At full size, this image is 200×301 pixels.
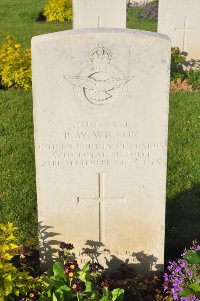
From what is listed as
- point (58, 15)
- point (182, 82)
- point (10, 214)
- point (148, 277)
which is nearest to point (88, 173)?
point (148, 277)

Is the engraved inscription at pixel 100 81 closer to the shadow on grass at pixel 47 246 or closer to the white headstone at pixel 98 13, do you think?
the shadow on grass at pixel 47 246

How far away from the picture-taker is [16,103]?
7.53m

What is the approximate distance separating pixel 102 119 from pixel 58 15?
40.0 feet

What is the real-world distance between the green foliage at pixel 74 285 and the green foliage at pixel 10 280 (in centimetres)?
13


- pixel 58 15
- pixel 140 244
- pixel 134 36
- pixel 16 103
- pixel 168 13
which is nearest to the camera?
pixel 134 36

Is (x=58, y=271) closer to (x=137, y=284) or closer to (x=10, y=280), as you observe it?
(x=10, y=280)

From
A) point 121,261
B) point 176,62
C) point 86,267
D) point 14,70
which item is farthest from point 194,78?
point 86,267

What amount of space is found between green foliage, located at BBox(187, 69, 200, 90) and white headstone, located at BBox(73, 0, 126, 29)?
1416 millimetres

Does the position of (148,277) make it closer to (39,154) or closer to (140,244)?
(140,244)

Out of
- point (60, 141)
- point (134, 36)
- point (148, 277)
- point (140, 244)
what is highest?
point (134, 36)

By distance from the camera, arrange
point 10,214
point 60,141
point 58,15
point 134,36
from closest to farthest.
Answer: point 134,36 → point 60,141 → point 10,214 → point 58,15

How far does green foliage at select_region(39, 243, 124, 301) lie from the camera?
3.23 meters

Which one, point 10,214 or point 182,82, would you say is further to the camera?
A: point 182,82

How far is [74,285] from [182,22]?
21.0ft
